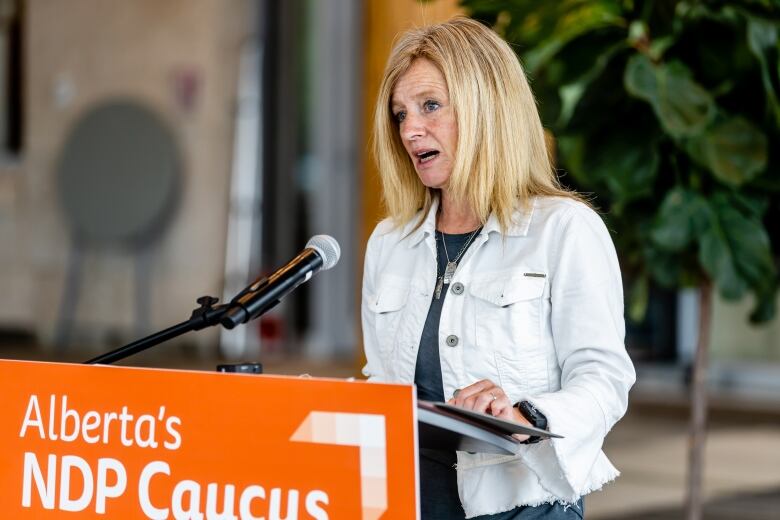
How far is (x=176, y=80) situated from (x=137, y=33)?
57 cm

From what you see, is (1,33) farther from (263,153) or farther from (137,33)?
(263,153)

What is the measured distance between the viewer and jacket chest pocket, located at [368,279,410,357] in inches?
72.6

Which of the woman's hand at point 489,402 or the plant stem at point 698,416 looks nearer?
the woman's hand at point 489,402

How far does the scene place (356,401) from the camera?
1324 millimetres

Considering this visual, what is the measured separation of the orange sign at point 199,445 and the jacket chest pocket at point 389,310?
475 millimetres

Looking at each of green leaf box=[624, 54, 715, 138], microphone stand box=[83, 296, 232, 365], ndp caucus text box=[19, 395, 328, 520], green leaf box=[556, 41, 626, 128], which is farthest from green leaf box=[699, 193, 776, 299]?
ndp caucus text box=[19, 395, 328, 520]

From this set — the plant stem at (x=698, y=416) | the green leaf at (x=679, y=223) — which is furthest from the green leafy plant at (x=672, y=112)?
the plant stem at (x=698, y=416)

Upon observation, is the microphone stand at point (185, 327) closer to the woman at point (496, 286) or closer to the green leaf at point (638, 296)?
the woman at point (496, 286)

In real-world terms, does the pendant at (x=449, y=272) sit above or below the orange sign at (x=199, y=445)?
above

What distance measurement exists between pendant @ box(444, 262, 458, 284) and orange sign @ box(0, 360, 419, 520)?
503 mm

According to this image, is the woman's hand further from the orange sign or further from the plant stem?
the plant stem

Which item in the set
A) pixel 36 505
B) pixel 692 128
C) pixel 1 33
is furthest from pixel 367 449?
pixel 1 33

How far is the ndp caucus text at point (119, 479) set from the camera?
55.0 inches

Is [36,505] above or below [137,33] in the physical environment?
below
